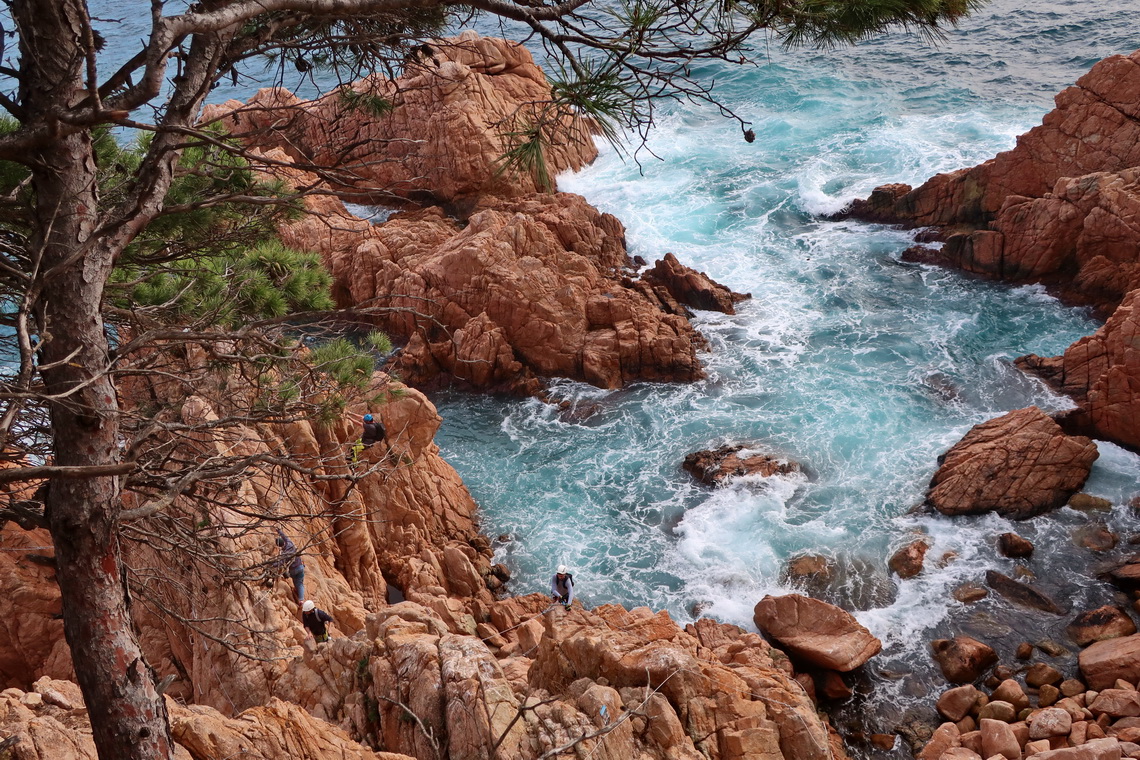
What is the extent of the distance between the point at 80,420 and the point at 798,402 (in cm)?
1694

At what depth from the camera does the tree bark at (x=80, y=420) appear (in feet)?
11.4

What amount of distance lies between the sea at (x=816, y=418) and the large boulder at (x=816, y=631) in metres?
0.48

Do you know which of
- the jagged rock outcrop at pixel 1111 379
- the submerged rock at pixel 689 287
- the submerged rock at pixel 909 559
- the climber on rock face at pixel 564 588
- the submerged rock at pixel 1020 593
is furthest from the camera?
the submerged rock at pixel 689 287

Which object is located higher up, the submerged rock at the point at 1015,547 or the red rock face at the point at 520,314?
the red rock face at the point at 520,314

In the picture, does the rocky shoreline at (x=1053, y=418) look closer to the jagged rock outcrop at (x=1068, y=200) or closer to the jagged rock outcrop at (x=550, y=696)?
the jagged rock outcrop at (x=1068, y=200)

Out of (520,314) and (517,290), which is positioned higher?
(517,290)

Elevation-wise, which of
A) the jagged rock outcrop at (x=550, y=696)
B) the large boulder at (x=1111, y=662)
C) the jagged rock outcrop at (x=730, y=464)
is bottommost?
the large boulder at (x=1111, y=662)

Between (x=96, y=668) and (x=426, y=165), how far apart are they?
895 inches

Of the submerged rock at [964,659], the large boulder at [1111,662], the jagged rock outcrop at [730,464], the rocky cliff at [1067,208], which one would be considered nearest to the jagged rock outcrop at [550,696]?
the submerged rock at [964,659]

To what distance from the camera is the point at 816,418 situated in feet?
59.9

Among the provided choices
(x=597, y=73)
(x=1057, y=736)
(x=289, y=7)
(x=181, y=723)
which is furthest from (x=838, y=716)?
(x=289, y=7)

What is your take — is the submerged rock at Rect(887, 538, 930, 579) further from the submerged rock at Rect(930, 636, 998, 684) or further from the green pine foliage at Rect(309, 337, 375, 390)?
the green pine foliage at Rect(309, 337, 375, 390)

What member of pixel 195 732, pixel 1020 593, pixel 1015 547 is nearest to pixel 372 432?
pixel 195 732

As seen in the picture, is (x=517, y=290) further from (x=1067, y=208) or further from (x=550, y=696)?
(x=1067, y=208)
